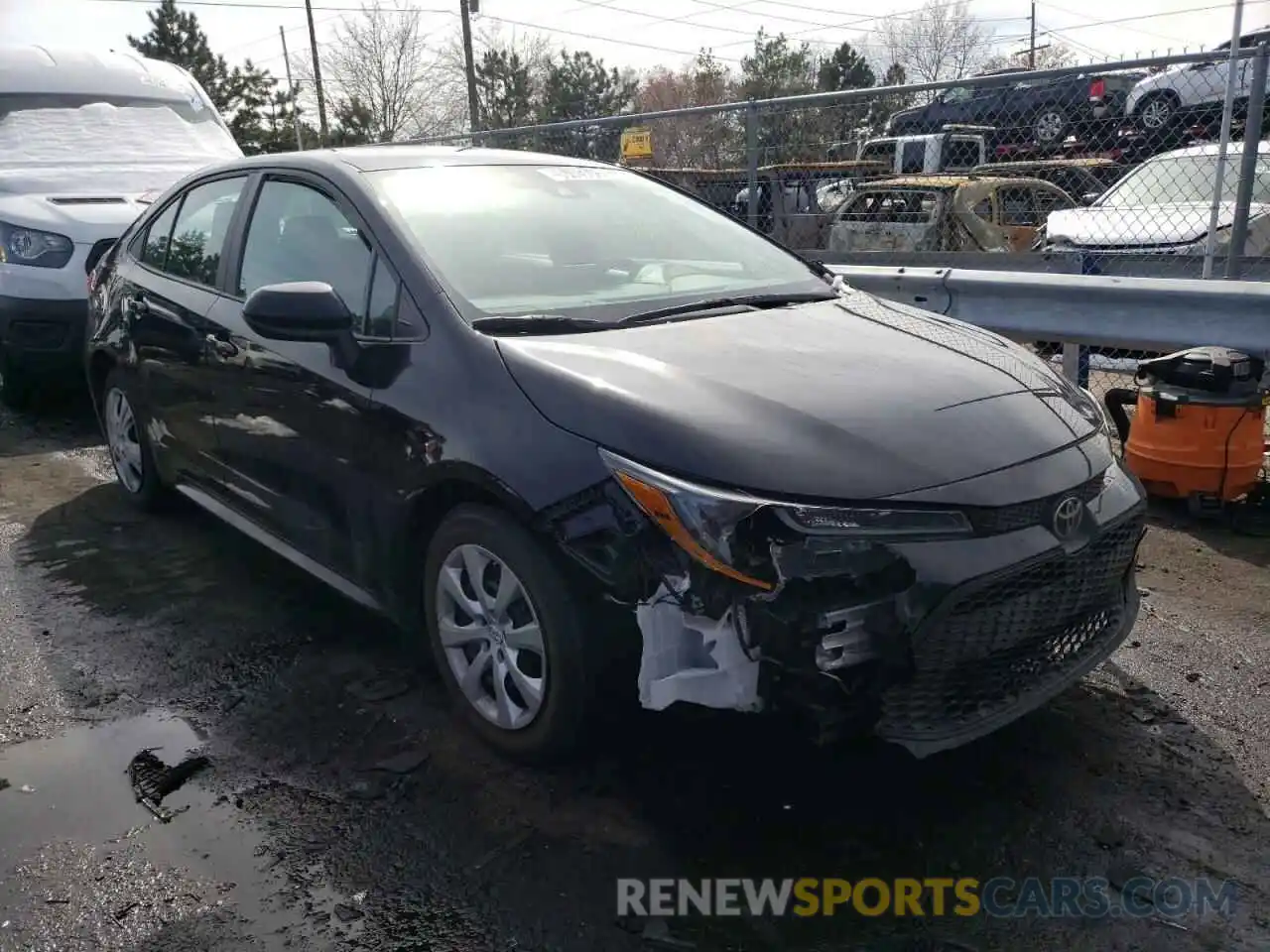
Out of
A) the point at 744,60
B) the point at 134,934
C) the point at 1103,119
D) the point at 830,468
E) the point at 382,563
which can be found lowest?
the point at 134,934

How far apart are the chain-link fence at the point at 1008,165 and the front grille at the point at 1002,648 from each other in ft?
12.4

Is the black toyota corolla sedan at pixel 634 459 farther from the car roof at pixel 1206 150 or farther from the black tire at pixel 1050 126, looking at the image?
the black tire at pixel 1050 126

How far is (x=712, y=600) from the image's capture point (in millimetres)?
2363

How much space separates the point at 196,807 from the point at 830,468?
1.85 meters

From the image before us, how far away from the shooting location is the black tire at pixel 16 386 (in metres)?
7.11

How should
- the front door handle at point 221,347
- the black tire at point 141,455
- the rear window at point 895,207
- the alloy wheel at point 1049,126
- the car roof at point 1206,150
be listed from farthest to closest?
1. the rear window at point 895,207
2. the alloy wheel at point 1049,126
3. the car roof at point 1206,150
4. the black tire at point 141,455
5. the front door handle at point 221,347

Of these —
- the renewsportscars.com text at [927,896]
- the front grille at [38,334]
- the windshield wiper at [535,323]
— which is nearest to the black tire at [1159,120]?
the windshield wiper at [535,323]

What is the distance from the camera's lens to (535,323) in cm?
306

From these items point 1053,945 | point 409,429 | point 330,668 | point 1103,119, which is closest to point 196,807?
point 330,668

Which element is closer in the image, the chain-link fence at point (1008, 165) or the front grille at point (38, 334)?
the chain-link fence at point (1008, 165)

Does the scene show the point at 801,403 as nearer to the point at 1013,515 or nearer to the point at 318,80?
the point at 1013,515

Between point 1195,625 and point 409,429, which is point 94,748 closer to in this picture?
point 409,429

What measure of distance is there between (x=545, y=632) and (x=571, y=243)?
1470 millimetres

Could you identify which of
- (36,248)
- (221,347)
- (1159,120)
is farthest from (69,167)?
(1159,120)
